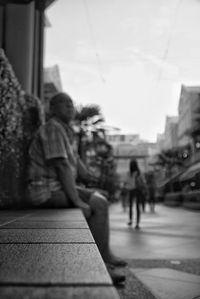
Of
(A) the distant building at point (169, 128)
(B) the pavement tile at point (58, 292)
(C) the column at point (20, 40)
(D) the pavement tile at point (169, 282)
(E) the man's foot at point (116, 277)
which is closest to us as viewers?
(B) the pavement tile at point (58, 292)

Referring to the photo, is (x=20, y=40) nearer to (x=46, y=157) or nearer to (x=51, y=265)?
(x=46, y=157)

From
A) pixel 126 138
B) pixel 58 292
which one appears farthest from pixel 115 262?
pixel 126 138

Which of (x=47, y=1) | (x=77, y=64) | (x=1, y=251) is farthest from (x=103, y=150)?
(x=1, y=251)

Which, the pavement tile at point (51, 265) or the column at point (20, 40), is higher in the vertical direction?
the column at point (20, 40)

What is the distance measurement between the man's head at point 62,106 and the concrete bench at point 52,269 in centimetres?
192

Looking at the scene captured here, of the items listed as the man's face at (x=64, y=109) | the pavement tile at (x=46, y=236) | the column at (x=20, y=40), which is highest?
the column at (x=20, y=40)

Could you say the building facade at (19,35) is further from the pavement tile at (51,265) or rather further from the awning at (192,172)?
the pavement tile at (51,265)

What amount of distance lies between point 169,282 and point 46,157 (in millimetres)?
1203

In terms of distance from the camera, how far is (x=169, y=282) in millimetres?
2623

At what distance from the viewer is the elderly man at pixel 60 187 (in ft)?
8.33

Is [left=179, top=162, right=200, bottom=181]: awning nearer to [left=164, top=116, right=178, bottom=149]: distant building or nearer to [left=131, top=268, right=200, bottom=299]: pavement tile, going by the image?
[left=164, top=116, right=178, bottom=149]: distant building

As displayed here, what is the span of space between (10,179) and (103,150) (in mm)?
29962

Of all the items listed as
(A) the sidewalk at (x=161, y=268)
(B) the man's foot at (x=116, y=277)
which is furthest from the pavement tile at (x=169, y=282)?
(B) the man's foot at (x=116, y=277)

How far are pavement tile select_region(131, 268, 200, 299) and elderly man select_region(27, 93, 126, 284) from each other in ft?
0.89
